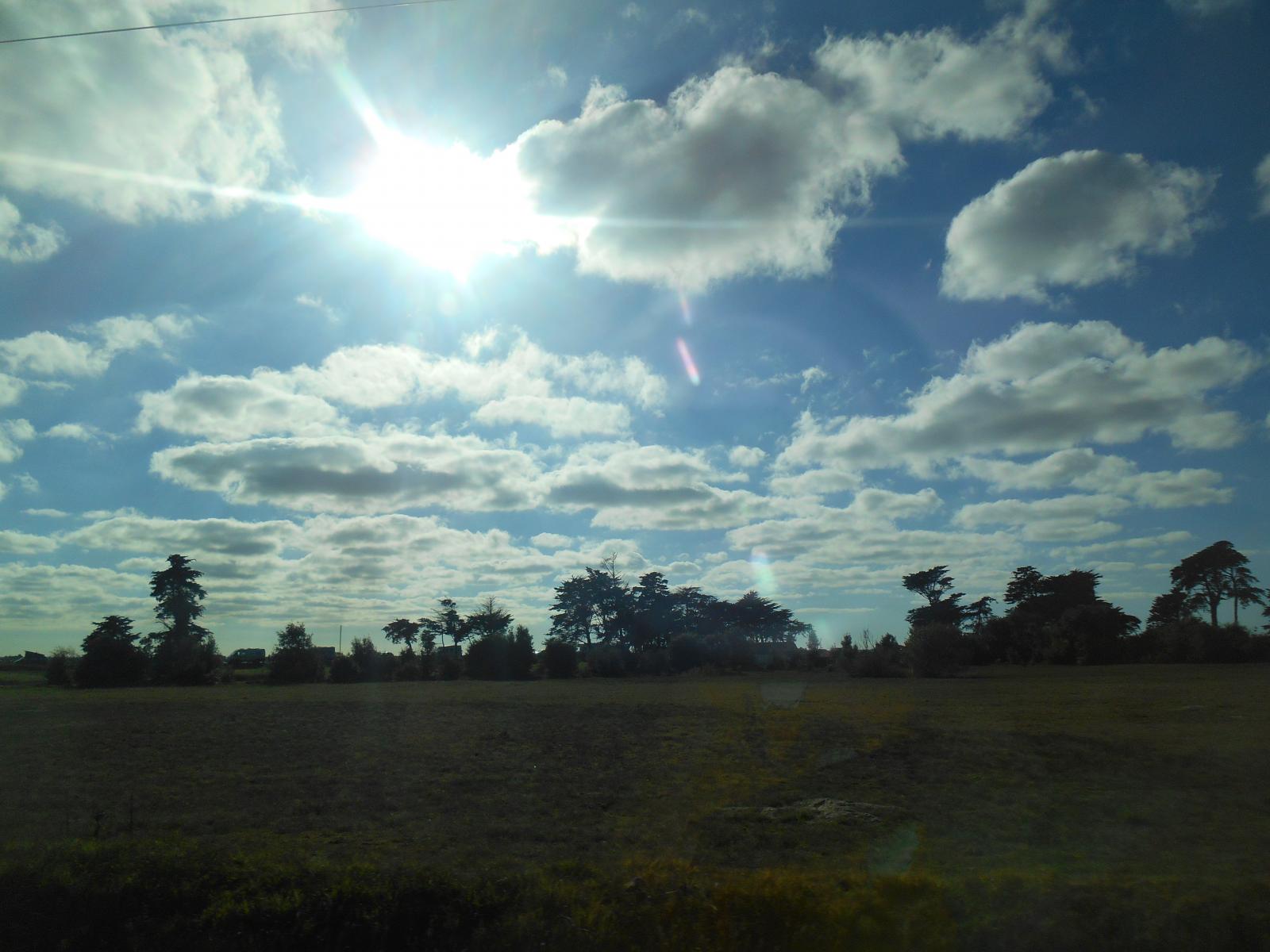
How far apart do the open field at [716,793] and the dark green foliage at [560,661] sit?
53.3 m

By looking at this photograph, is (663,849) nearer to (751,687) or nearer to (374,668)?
(751,687)

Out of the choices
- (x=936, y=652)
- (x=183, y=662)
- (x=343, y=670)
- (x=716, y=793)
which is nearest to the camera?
(x=716, y=793)

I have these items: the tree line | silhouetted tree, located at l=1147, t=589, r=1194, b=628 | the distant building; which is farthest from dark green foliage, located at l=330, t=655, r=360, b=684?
silhouetted tree, located at l=1147, t=589, r=1194, b=628

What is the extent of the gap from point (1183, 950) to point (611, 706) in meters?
28.5

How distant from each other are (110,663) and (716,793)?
233 ft

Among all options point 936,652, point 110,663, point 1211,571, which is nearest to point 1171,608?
point 1211,571

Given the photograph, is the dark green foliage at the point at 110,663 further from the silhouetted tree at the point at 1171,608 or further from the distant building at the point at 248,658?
the silhouetted tree at the point at 1171,608

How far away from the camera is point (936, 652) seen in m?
62.7

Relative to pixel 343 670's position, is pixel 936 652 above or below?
above

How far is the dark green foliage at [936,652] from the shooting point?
62719mm

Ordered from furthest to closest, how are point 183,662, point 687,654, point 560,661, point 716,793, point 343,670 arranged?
1. point 687,654
2. point 560,661
3. point 343,670
4. point 183,662
5. point 716,793

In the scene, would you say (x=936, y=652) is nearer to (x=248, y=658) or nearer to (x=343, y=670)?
(x=343, y=670)

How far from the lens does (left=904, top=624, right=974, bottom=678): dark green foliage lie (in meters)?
62.7

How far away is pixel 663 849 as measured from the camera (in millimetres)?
9695
